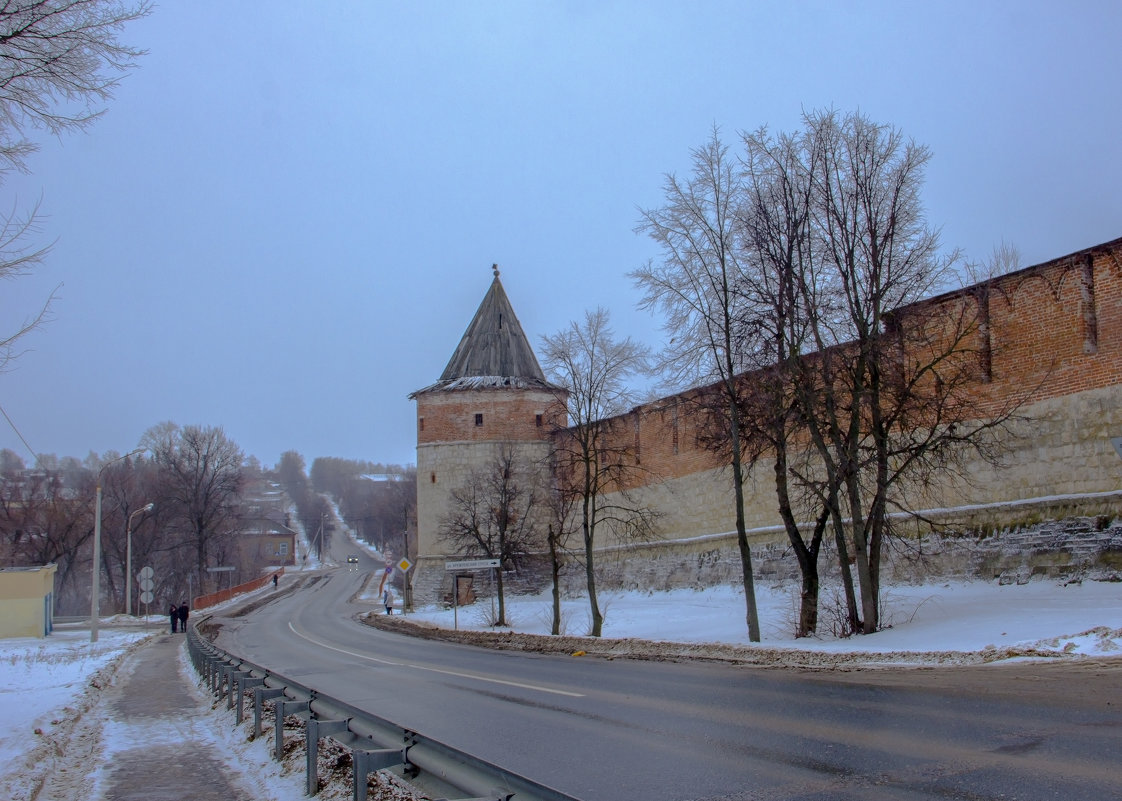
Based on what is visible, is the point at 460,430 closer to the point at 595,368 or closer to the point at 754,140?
the point at 595,368

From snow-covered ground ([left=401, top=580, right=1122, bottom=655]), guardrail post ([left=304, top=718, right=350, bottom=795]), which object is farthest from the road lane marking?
snow-covered ground ([left=401, top=580, right=1122, bottom=655])

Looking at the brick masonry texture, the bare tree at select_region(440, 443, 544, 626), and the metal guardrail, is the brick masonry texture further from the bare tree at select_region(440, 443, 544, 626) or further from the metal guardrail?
the bare tree at select_region(440, 443, 544, 626)

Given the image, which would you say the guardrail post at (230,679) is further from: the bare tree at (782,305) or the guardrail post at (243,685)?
the bare tree at (782,305)

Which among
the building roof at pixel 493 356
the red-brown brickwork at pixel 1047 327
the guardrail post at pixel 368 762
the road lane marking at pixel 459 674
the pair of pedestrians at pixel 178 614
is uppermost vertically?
the building roof at pixel 493 356

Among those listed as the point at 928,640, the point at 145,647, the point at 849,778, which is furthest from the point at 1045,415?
the point at 145,647

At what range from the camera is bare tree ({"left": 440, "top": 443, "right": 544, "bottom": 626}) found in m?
38.5

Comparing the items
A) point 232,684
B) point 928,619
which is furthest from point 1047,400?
point 232,684

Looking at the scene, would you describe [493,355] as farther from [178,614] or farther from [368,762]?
[368,762]

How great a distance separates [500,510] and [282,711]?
29.7 metres

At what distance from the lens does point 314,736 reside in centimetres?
748

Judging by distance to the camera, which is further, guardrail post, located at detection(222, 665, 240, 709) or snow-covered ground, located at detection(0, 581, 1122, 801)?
guardrail post, located at detection(222, 665, 240, 709)

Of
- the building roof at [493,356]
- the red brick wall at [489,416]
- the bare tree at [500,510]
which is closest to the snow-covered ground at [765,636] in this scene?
the bare tree at [500,510]

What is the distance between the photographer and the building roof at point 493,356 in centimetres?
4503

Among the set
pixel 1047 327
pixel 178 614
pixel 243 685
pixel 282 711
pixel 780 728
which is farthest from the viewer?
pixel 178 614
